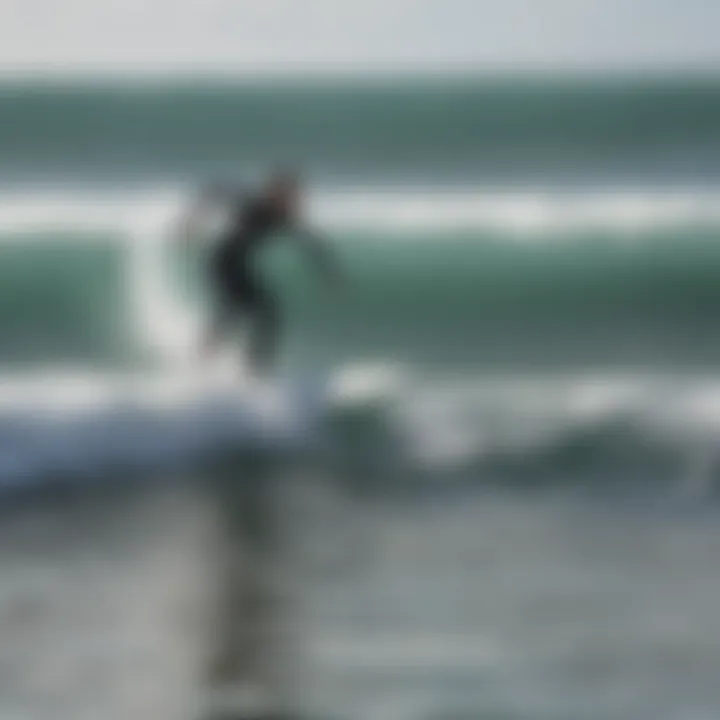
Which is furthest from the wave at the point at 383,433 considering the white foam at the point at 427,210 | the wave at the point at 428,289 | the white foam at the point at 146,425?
the white foam at the point at 427,210

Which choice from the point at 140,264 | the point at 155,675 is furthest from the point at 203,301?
the point at 155,675

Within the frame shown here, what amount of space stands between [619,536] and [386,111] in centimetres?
2793

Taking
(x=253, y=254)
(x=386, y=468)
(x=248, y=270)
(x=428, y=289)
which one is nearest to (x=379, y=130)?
(x=428, y=289)

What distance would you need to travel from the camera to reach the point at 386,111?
112 feet

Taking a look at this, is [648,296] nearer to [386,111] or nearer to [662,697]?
[662,697]

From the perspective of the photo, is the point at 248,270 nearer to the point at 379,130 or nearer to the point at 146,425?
the point at 146,425

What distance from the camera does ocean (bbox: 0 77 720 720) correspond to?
538cm

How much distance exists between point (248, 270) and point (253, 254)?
0.20 m

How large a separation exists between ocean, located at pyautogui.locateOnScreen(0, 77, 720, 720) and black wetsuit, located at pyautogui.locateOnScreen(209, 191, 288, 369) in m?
0.31

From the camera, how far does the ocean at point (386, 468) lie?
538cm

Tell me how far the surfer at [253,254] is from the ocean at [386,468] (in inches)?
12.8

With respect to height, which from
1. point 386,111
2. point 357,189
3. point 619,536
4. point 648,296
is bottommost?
point 619,536

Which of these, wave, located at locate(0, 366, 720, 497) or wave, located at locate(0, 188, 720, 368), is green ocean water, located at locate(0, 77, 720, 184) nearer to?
wave, located at locate(0, 188, 720, 368)

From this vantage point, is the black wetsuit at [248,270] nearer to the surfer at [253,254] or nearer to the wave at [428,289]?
the surfer at [253,254]
